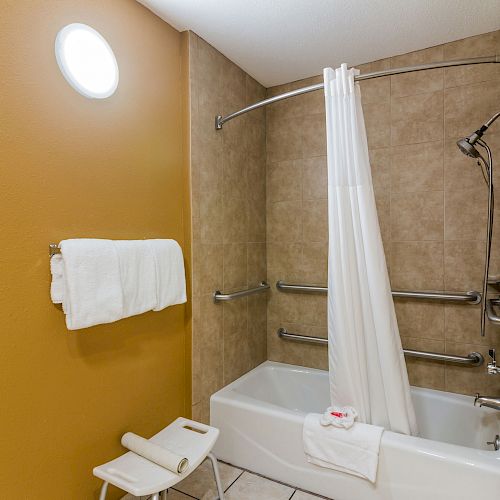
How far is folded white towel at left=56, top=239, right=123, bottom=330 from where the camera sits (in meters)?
1.24

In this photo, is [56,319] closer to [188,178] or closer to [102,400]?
[102,400]

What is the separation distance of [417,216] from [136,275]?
5.36 feet

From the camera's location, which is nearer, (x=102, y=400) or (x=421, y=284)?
(x=102, y=400)

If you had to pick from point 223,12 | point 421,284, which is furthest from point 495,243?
point 223,12

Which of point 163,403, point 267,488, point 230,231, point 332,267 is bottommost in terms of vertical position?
point 267,488

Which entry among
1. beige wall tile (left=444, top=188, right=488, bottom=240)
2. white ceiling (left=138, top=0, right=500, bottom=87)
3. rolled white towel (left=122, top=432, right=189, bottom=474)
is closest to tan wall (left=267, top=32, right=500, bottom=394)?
beige wall tile (left=444, top=188, right=488, bottom=240)

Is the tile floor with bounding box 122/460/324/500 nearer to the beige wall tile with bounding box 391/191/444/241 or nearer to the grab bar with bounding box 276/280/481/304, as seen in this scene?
the grab bar with bounding box 276/280/481/304

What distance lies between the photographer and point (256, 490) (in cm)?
170

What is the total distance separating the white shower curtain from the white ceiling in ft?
1.25

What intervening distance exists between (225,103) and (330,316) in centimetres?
140

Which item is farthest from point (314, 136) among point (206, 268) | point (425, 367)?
point (425, 367)

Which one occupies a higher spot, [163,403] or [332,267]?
[332,267]

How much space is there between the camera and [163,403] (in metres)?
1.77

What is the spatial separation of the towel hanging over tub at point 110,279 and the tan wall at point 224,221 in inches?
12.4
